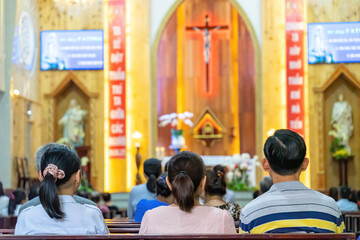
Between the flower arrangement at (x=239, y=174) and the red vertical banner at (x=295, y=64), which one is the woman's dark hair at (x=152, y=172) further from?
the red vertical banner at (x=295, y=64)

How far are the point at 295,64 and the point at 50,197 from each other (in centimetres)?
1081

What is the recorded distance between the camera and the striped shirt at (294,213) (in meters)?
2.39

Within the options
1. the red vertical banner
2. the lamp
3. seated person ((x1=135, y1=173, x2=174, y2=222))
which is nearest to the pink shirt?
seated person ((x1=135, y1=173, x2=174, y2=222))

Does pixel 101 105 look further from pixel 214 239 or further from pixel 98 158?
pixel 214 239

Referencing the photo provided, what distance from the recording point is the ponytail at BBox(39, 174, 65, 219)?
2492mm

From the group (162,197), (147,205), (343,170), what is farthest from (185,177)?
(343,170)

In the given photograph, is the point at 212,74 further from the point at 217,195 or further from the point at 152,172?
the point at 217,195

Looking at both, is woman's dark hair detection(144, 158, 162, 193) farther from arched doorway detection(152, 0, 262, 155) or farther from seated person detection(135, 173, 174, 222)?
arched doorway detection(152, 0, 262, 155)

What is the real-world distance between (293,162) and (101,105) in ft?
34.6

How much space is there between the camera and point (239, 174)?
37.2ft

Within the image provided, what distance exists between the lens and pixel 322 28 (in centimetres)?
1261

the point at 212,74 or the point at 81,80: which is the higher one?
the point at 212,74

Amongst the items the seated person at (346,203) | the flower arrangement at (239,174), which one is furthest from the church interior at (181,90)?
the seated person at (346,203)

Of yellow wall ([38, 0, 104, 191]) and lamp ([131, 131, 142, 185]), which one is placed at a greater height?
yellow wall ([38, 0, 104, 191])
